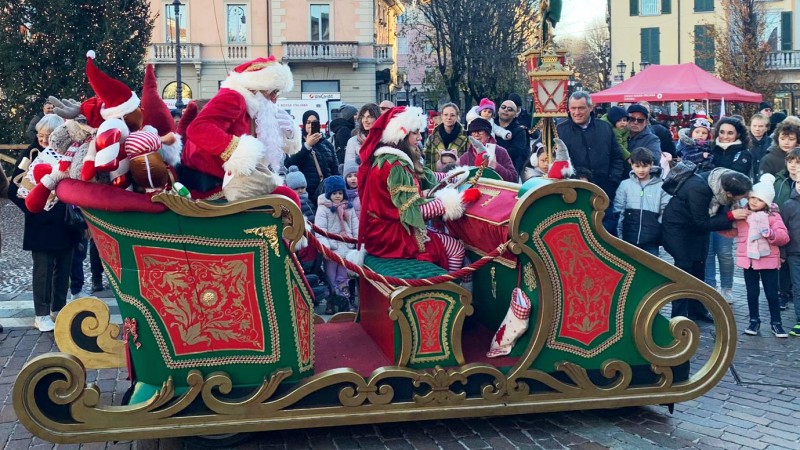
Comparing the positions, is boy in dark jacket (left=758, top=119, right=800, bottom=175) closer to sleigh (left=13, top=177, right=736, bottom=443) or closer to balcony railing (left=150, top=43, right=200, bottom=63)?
sleigh (left=13, top=177, right=736, bottom=443)

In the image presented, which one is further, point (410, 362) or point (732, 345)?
point (732, 345)

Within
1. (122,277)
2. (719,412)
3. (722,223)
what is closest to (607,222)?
(722,223)

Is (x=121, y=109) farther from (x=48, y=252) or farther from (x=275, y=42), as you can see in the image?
(x=275, y=42)

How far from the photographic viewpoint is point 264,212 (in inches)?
171

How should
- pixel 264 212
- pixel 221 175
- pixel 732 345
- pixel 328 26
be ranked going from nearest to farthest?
pixel 264 212 < pixel 221 175 < pixel 732 345 < pixel 328 26

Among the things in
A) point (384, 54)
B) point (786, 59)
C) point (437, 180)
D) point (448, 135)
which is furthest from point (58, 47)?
point (786, 59)

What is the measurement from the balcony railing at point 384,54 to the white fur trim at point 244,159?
126 feet

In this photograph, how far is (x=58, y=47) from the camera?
17484 millimetres

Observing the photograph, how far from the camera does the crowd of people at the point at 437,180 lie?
15.9ft

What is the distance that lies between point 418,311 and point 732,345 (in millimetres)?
1919

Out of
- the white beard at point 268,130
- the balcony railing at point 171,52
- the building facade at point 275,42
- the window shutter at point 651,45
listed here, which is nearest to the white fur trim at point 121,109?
the white beard at point 268,130

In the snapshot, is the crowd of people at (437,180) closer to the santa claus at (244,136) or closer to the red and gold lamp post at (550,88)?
the santa claus at (244,136)

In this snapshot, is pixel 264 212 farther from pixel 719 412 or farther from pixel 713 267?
pixel 713 267

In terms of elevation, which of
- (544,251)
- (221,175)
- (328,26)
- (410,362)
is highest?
(328,26)
